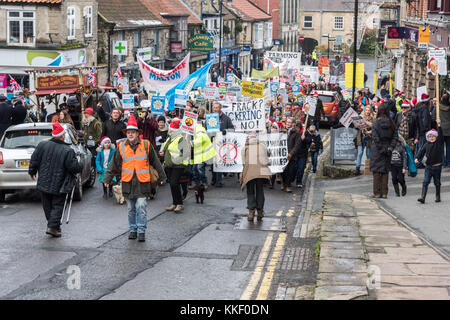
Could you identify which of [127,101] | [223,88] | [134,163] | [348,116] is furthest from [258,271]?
[223,88]

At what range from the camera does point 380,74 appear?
6078 centimetres

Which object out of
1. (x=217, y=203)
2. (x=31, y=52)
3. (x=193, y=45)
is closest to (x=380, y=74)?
(x=193, y=45)

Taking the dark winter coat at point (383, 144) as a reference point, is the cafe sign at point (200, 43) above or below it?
above

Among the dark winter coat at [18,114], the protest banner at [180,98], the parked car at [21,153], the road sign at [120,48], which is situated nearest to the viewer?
the parked car at [21,153]

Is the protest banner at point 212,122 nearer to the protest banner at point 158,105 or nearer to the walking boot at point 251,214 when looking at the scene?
the protest banner at point 158,105

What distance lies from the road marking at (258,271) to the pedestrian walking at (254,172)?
1.48 metres

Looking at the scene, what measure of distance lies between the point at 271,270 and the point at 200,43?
52781 millimetres

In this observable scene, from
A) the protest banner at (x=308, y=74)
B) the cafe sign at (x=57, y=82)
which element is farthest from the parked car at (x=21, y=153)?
the protest banner at (x=308, y=74)

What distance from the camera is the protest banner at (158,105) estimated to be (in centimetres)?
2178

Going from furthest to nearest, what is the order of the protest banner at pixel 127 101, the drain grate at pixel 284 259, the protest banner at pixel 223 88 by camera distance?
the protest banner at pixel 223 88 < the protest banner at pixel 127 101 < the drain grate at pixel 284 259

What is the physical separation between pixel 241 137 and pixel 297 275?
884 cm

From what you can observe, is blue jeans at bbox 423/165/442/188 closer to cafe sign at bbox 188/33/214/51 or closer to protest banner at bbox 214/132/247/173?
protest banner at bbox 214/132/247/173

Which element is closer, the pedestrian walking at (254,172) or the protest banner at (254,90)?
the pedestrian walking at (254,172)

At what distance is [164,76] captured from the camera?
24.7 meters
